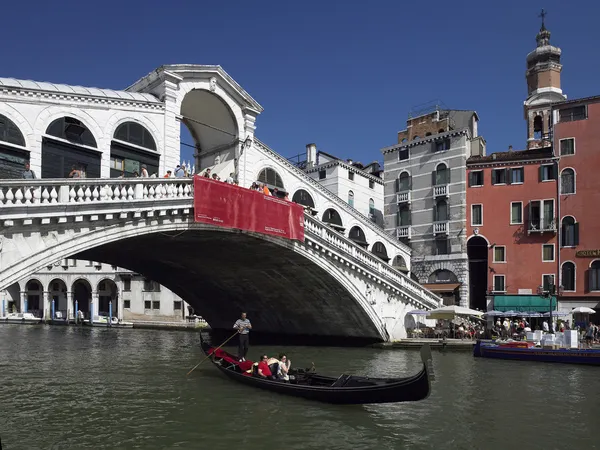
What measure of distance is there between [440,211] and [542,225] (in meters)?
4.98

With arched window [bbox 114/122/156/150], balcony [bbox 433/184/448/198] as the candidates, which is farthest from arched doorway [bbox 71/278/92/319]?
arched window [bbox 114/122/156/150]

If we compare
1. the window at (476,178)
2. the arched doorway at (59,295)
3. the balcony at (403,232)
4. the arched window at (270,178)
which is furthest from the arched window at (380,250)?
the arched doorway at (59,295)

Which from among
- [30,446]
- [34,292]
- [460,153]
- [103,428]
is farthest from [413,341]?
[34,292]

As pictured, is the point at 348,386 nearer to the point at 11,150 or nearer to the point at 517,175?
the point at 11,150

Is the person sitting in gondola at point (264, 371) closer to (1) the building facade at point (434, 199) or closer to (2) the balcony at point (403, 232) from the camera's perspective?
(1) the building facade at point (434, 199)

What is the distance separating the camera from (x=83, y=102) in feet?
52.9

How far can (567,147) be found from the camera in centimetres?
2756

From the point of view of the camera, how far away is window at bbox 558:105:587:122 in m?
27.3

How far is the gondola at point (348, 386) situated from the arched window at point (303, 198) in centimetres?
1236

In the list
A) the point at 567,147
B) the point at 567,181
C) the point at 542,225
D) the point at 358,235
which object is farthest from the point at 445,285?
the point at 567,147

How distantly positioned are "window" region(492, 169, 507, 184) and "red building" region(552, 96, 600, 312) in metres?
2.54

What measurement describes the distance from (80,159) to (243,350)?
697cm

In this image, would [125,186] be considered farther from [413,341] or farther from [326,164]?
[326,164]

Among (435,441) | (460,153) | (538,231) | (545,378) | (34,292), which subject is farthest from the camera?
(34,292)
